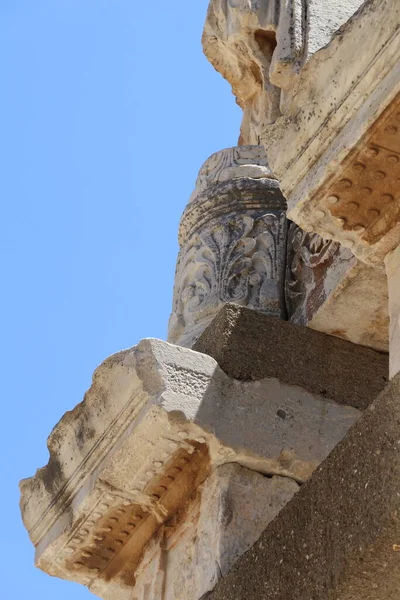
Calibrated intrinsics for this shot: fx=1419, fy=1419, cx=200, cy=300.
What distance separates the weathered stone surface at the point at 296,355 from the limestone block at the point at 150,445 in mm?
77

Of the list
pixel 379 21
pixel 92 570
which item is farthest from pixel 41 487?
pixel 379 21

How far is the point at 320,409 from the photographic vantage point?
17.1ft

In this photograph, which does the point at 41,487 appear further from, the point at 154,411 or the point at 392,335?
the point at 392,335

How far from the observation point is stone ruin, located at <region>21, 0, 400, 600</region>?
387 centimetres

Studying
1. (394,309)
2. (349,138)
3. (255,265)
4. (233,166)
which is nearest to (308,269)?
(255,265)

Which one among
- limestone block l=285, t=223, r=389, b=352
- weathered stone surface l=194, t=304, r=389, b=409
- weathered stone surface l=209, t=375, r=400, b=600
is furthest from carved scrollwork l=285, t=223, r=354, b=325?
weathered stone surface l=209, t=375, r=400, b=600

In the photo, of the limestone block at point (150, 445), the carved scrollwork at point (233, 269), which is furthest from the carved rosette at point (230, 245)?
the limestone block at point (150, 445)

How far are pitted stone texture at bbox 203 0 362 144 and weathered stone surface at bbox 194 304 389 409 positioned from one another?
0.77 m

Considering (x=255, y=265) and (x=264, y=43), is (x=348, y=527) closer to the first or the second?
(x=255, y=265)

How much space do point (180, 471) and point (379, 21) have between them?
6.46ft

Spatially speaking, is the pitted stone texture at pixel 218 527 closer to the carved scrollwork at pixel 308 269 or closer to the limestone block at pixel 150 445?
the limestone block at pixel 150 445

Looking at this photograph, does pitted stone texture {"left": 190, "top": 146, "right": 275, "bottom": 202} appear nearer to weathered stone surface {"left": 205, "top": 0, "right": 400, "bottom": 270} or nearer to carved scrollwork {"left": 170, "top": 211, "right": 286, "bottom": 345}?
carved scrollwork {"left": 170, "top": 211, "right": 286, "bottom": 345}

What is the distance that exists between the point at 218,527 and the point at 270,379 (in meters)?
0.60

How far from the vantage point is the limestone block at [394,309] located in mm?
4000
